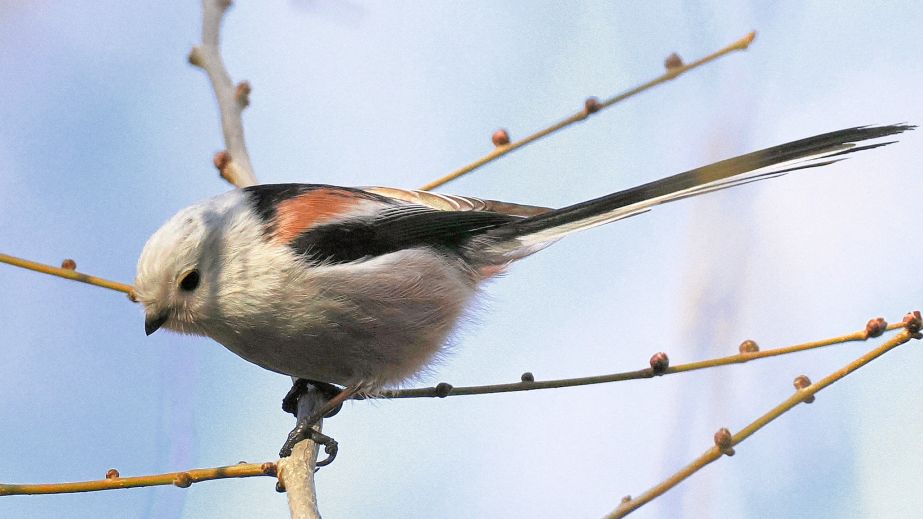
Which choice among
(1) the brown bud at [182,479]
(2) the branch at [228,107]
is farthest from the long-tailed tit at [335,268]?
(1) the brown bud at [182,479]

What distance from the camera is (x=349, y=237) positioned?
11.3 feet

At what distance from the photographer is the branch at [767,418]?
196 centimetres

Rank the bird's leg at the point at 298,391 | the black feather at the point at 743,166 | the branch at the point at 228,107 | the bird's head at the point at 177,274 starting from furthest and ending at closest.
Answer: the branch at the point at 228,107 < the bird's leg at the point at 298,391 < the bird's head at the point at 177,274 < the black feather at the point at 743,166

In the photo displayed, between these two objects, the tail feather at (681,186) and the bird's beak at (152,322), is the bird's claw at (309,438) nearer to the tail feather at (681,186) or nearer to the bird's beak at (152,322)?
the bird's beak at (152,322)

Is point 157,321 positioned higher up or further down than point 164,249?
further down

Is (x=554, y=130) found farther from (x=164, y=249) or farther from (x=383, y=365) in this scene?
(x=164, y=249)

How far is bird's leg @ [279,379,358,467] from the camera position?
314cm

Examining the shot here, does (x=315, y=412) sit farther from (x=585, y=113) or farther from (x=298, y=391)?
(x=585, y=113)

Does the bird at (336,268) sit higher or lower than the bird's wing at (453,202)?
lower

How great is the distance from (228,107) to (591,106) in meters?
1.61

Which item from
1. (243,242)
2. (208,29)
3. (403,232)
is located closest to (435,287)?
(403,232)

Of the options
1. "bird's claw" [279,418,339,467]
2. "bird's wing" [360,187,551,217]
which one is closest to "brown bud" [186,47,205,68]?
"bird's wing" [360,187,551,217]

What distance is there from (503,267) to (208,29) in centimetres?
151

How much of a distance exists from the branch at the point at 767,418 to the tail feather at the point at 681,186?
53 cm
